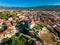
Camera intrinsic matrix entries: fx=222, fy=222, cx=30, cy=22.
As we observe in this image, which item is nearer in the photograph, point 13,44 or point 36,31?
point 13,44

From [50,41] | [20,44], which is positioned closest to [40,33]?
[50,41]

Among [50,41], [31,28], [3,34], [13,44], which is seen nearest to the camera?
[13,44]

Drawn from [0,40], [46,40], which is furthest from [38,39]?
[0,40]

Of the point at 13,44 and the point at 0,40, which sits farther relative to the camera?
the point at 0,40

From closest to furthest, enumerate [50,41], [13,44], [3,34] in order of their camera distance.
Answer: [13,44], [50,41], [3,34]

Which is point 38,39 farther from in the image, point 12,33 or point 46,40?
point 12,33

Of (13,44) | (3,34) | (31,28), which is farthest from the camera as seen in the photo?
(31,28)

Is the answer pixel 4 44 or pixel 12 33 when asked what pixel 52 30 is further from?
pixel 4 44

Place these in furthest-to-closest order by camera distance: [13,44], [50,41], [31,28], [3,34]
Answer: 1. [31,28]
2. [3,34]
3. [50,41]
4. [13,44]
